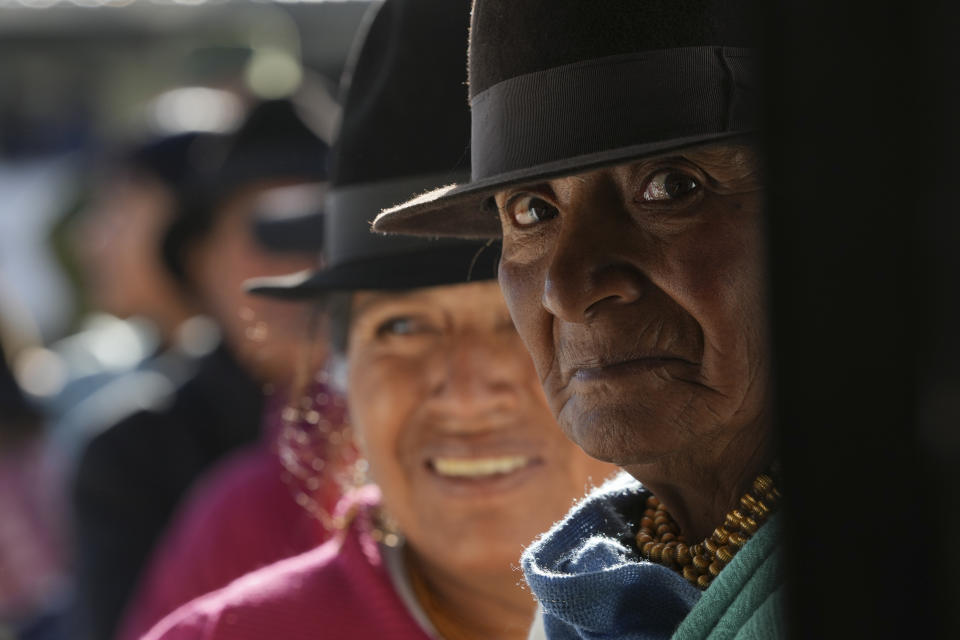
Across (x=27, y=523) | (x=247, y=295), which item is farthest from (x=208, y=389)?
(x=27, y=523)

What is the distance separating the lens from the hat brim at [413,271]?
269 cm

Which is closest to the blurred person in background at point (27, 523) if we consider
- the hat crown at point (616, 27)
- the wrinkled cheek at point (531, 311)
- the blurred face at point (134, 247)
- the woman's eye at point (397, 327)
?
the blurred face at point (134, 247)

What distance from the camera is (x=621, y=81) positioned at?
156 centimetres

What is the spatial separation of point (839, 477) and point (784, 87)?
0.19 meters

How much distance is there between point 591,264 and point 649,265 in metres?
0.07

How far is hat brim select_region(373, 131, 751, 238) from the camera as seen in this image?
1.52 m

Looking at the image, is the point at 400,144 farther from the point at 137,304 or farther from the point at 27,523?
the point at 137,304

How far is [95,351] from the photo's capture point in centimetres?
706

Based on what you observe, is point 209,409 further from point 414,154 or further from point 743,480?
point 743,480

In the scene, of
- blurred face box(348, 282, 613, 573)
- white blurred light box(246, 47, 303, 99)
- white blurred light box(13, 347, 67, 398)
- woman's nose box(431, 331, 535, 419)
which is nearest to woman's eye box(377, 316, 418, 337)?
blurred face box(348, 282, 613, 573)

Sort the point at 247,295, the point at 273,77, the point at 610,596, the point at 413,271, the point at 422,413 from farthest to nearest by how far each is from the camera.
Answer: the point at 273,77 → the point at 247,295 → the point at 422,413 → the point at 413,271 → the point at 610,596

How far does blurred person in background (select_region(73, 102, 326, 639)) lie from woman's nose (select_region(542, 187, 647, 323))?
314cm

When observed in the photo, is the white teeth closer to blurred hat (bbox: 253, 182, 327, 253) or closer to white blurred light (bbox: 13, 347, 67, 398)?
blurred hat (bbox: 253, 182, 327, 253)

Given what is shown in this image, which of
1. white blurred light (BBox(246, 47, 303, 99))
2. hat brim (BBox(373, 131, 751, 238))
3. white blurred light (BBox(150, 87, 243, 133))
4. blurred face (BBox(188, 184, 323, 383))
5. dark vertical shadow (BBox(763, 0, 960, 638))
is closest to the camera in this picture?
dark vertical shadow (BBox(763, 0, 960, 638))
